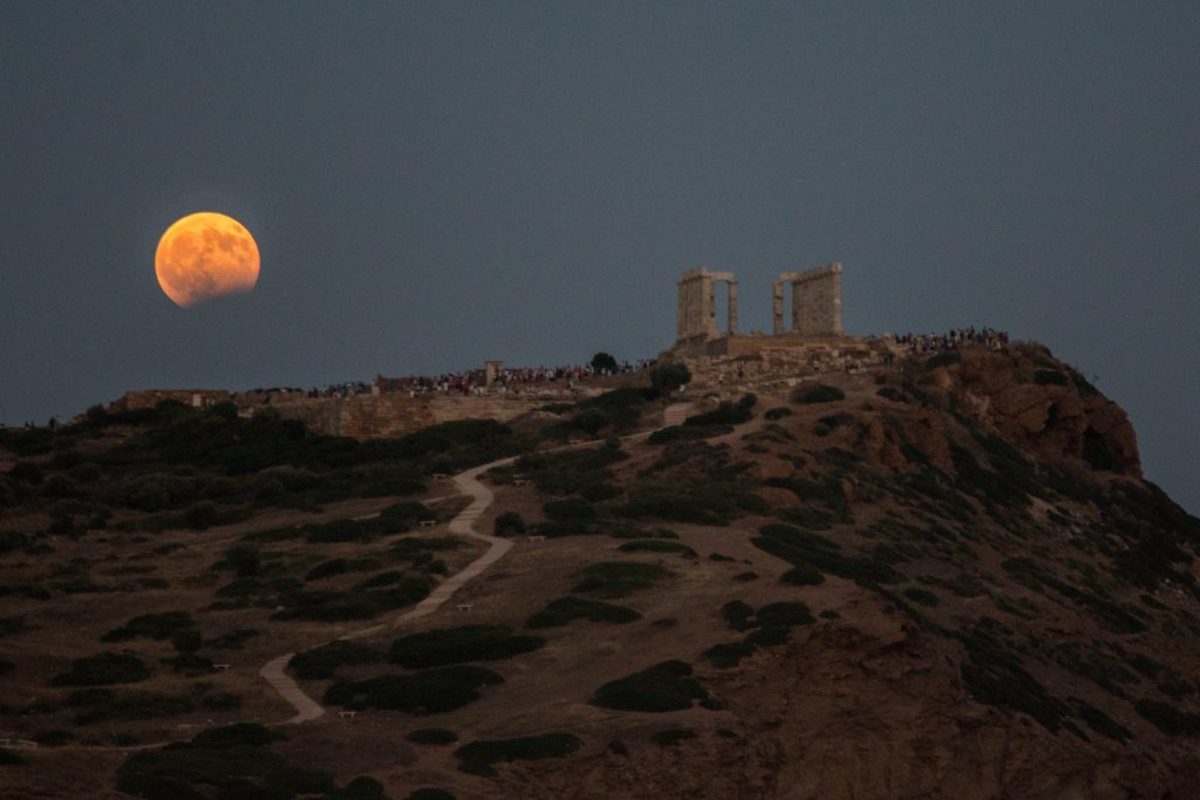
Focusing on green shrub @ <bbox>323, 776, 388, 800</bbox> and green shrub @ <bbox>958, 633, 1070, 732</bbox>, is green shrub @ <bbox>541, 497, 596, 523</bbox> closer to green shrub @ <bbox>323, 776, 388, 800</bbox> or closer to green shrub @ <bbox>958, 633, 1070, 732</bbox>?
green shrub @ <bbox>958, 633, 1070, 732</bbox>

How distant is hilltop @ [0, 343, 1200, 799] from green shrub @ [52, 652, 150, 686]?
0.43ft

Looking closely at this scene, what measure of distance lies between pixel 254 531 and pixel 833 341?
35.6 meters

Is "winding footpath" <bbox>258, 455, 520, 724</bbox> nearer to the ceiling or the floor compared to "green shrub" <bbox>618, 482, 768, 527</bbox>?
nearer to the floor

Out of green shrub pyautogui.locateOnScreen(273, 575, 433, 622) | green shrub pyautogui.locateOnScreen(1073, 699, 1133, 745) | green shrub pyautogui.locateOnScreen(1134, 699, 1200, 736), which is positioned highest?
green shrub pyautogui.locateOnScreen(273, 575, 433, 622)

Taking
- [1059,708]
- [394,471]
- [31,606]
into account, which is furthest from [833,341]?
[31,606]

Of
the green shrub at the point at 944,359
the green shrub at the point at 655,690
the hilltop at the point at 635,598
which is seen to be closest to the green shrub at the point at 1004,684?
the hilltop at the point at 635,598

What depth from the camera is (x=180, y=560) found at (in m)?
52.0

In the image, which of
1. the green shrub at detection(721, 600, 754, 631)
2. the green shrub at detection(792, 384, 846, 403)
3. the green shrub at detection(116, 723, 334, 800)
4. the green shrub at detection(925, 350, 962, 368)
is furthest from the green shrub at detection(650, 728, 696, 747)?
the green shrub at detection(925, 350, 962, 368)

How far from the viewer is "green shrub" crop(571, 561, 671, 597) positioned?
4228 centimetres

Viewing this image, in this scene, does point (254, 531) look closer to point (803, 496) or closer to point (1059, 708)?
point (803, 496)

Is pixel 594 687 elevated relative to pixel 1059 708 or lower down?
elevated

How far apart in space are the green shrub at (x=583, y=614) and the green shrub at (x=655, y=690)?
333 cm

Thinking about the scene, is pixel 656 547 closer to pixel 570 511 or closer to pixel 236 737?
pixel 570 511

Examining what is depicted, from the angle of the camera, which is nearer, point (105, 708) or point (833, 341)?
point (105, 708)
